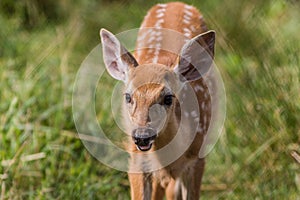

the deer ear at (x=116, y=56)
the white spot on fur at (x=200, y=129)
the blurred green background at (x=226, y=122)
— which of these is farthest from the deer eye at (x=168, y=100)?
the blurred green background at (x=226, y=122)

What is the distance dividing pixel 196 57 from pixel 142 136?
796mm

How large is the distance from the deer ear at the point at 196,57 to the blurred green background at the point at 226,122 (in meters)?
0.88

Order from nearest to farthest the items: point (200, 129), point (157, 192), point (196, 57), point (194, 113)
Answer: point (196, 57), point (194, 113), point (200, 129), point (157, 192)

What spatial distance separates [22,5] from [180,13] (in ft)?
11.3

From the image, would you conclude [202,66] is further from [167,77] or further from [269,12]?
[269,12]

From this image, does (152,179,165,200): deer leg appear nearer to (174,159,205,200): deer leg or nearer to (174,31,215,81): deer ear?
(174,159,205,200): deer leg

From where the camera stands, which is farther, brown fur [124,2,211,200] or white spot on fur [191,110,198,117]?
white spot on fur [191,110,198,117]

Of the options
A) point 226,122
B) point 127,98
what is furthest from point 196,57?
point 226,122

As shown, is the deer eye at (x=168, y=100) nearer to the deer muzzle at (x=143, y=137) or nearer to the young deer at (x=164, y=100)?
the young deer at (x=164, y=100)

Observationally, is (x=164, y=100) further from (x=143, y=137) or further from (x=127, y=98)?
(x=143, y=137)

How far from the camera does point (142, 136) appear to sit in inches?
189

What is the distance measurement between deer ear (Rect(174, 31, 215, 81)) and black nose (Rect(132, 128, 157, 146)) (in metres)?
0.62

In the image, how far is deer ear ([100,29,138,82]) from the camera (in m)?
5.29

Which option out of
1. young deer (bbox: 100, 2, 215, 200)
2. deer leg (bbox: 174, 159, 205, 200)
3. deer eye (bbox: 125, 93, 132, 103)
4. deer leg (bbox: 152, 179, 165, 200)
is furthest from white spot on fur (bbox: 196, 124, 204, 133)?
deer eye (bbox: 125, 93, 132, 103)
